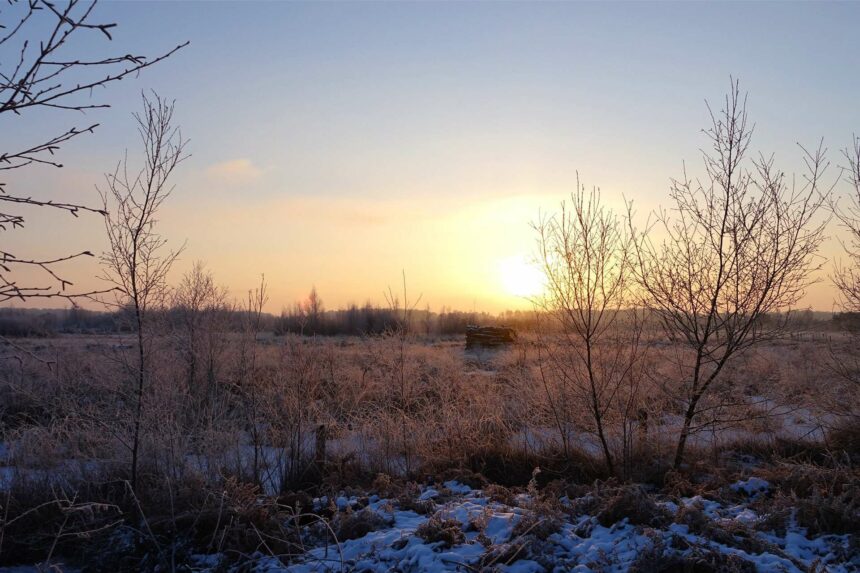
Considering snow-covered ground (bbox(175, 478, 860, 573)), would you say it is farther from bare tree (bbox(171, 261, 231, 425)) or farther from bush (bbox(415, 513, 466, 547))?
bare tree (bbox(171, 261, 231, 425))

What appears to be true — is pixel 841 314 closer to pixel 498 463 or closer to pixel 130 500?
pixel 498 463

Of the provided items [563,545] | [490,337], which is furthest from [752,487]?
[490,337]

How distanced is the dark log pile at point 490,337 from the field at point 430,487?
16579 mm

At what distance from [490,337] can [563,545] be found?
24.8 metres

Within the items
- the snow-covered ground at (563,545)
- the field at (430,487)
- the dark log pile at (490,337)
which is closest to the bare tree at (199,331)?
the field at (430,487)

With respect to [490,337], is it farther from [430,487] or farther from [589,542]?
[589,542]

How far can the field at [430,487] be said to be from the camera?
530cm

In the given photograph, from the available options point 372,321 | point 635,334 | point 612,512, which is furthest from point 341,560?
point 372,321

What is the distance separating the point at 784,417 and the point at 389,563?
9.20 meters

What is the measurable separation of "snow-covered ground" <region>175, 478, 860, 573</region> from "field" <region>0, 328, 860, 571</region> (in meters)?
0.02

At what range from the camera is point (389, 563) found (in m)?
5.36

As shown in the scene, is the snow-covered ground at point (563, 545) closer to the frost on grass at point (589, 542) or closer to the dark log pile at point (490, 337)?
the frost on grass at point (589, 542)

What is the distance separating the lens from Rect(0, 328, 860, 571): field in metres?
5.30

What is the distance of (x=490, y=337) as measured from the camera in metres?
30.0
